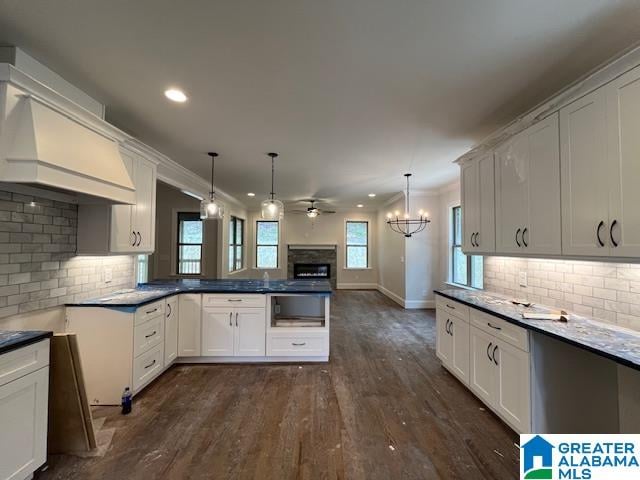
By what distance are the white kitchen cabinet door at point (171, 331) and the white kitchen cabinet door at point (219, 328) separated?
0.30 meters

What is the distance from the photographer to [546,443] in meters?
1.73

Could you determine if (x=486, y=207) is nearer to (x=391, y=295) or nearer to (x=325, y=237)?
(x=391, y=295)

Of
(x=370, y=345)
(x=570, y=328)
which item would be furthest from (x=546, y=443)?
(x=370, y=345)

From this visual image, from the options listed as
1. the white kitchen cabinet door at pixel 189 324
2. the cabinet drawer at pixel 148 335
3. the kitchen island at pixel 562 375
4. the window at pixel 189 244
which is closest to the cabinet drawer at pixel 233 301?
the white kitchen cabinet door at pixel 189 324

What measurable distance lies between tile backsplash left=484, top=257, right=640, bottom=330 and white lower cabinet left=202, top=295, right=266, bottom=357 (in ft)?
9.15

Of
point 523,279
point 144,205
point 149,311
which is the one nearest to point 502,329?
point 523,279

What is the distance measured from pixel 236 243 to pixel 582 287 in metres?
7.22

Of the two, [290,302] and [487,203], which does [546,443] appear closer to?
[487,203]

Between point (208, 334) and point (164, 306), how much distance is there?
62 cm

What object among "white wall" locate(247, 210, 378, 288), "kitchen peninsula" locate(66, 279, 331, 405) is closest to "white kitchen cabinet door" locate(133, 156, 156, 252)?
"kitchen peninsula" locate(66, 279, 331, 405)

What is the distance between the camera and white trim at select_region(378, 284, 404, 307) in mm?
7020

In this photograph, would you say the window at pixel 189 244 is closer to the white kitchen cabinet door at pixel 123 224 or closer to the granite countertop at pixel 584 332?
the white kitchen cabinet door at pixel 123 224

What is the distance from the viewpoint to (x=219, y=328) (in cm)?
352

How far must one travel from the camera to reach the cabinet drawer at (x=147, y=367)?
8.92ft
